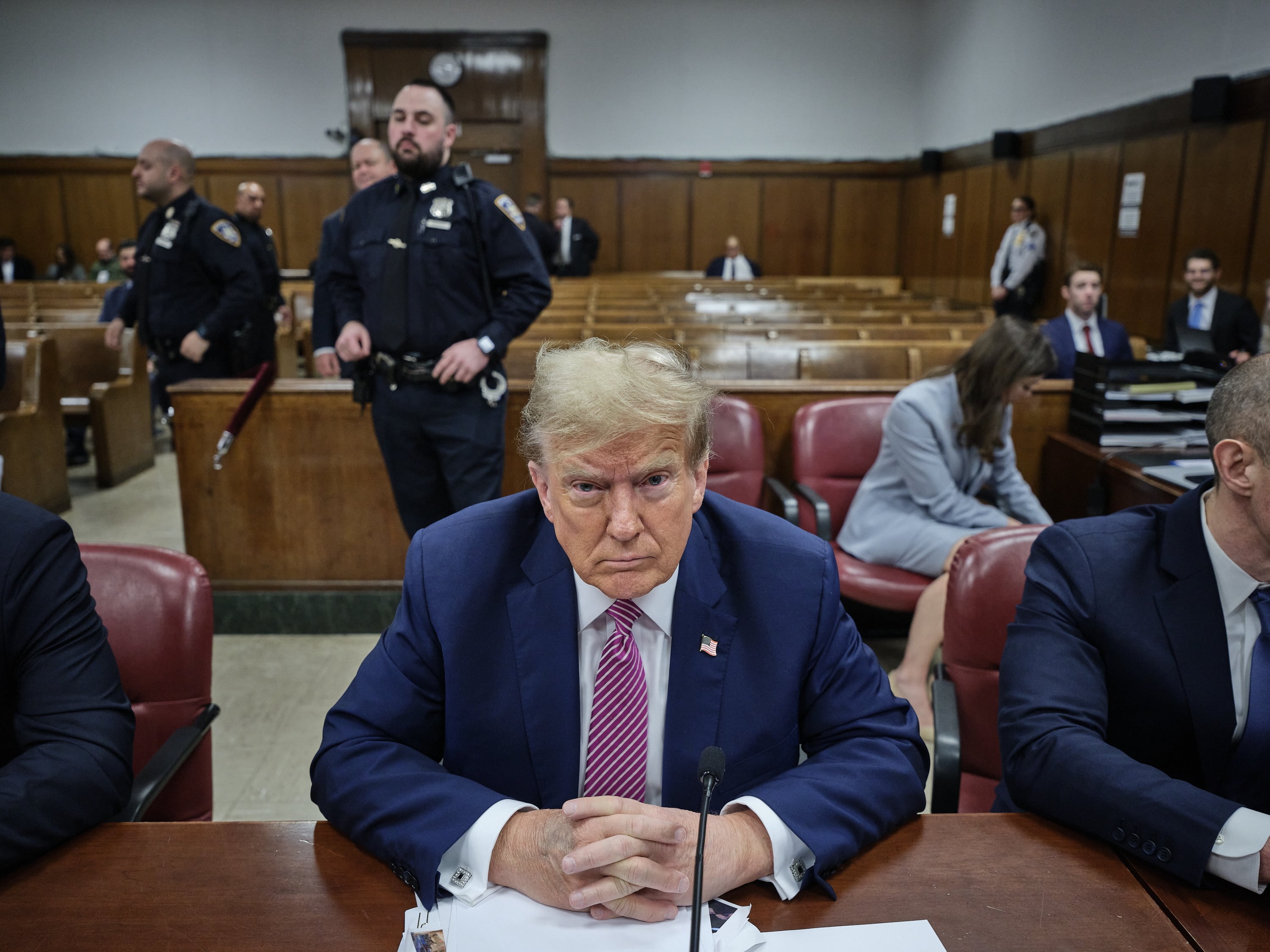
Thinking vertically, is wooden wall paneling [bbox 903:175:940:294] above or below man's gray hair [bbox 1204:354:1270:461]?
above

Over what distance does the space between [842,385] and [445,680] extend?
245 cm

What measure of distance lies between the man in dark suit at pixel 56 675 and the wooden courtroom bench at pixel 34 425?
3944 millimetres

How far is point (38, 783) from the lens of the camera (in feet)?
3.52

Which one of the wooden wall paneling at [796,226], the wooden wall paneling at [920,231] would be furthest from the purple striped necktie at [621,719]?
the wooden wall paneling at [796,226]

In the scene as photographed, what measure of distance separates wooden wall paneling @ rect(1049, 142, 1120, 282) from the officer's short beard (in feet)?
21.1

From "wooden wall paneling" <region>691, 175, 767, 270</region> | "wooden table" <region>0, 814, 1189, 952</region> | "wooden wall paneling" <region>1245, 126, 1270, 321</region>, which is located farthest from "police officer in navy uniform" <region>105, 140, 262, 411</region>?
"wooden wall paneling" <region>691, 175, 767, 270</region>

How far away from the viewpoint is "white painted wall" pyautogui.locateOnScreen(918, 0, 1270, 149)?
20.6ft

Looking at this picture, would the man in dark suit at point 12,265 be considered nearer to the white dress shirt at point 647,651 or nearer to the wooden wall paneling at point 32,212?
the wooden wall paneling at point 32,212

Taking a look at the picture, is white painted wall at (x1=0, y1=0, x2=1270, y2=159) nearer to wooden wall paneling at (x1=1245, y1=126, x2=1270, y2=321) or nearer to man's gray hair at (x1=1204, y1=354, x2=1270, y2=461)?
wooden wall paneling at (x1=1245, y1=126, x2=1270, y2=321)

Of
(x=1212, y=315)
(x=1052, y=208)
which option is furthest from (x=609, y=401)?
(x=1052, y=208)

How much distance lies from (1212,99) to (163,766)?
280 inches

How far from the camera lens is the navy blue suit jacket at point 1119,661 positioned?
1.25 m

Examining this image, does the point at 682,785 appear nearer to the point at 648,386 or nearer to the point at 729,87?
the point at 648,386

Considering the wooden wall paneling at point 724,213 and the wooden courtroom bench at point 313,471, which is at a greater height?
the wooden wall paneling at point 724,213
